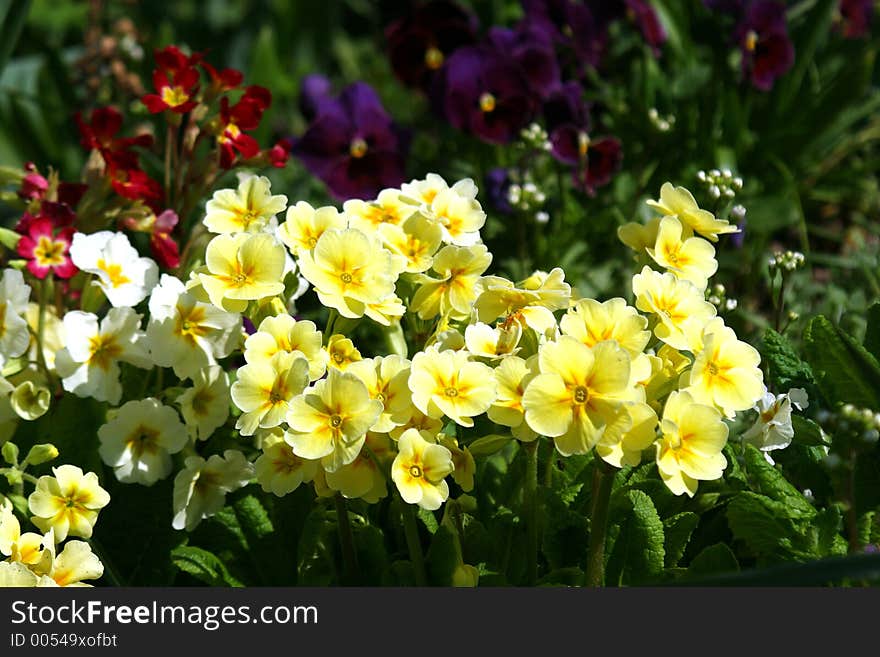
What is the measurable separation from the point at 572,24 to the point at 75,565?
1.75 meters

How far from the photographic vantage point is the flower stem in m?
1.45

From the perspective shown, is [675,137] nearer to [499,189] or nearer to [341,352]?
[499,189]

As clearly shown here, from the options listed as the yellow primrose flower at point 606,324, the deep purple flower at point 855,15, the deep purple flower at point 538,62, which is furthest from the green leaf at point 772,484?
the deep purple flower at point 855,15

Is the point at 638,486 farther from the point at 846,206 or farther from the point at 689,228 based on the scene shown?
the point at 846,206

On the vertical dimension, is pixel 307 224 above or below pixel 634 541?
above

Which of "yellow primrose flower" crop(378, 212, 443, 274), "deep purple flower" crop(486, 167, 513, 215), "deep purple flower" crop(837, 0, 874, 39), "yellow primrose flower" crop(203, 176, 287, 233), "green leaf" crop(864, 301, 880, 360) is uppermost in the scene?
"deep purple flower" crop(837, 0, 874, 39)

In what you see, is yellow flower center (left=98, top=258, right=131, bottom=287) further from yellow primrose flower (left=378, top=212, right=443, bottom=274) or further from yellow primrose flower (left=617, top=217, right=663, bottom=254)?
yellow primrose flower (left=617, top=217, right=663, bottom=254)

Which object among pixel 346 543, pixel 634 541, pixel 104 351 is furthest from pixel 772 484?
pixel 104 351

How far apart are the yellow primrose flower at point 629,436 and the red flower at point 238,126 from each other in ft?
2.79

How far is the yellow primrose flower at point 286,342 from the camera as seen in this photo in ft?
4.50

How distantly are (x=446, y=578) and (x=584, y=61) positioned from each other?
1.63 m

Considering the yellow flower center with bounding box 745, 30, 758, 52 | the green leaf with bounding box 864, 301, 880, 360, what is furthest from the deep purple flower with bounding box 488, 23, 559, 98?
the green leaf with bounding box 864, 301, 880, 360

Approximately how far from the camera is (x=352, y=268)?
1428 mm

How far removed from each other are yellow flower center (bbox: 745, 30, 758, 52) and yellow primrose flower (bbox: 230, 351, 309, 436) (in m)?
1.65
